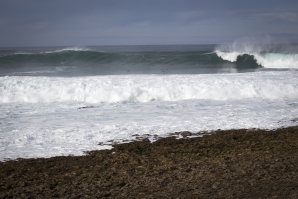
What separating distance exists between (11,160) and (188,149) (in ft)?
10.4

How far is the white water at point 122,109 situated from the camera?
7.22 meters

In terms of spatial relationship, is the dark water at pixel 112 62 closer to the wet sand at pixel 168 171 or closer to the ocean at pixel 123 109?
the ocean at pixel 123 109

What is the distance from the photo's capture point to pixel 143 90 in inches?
516

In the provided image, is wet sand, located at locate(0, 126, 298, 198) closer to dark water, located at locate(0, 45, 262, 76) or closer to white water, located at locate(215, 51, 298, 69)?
dark water, located at locate(0, 45, 262, 76)

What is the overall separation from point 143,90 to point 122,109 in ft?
8.94

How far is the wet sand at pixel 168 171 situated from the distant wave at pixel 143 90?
241 inches

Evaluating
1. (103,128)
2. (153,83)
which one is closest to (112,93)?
(153,83)

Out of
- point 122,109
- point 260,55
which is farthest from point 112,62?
point 122,109

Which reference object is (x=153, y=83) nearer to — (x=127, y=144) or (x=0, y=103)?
(x=0, y=103)

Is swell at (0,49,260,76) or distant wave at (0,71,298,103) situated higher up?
swell at (0,49,260,76)

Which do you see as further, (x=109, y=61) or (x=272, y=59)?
(x=109, y=61)

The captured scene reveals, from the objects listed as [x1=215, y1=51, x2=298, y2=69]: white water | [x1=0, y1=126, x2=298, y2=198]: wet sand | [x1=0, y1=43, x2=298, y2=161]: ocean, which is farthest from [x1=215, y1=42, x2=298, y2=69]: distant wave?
[x1=0, y1=126, x2=298, y2=198]: wet sand

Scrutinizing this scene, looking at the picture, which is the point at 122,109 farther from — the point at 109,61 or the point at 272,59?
the point at 272,59

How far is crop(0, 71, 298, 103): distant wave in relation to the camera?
41.7ft
